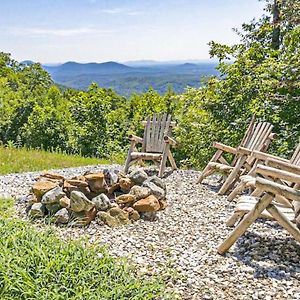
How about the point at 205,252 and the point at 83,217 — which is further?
the point at 83,217

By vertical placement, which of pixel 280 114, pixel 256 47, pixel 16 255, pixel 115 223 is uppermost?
pixel 256 47

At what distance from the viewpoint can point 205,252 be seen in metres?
3.21

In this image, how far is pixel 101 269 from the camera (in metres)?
2.63

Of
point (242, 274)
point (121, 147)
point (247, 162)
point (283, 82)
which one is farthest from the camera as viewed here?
point (121, 147)

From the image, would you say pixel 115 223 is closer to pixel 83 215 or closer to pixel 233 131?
pixel 83 215

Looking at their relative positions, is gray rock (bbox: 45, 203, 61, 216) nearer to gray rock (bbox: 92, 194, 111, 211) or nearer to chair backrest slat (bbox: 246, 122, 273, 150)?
gray rock (bbox: 92, 194, 111, 211)

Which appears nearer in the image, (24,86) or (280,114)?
(280,114)

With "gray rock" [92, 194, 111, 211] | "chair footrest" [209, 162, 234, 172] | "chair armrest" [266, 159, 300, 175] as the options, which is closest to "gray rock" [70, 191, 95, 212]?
"gray rock" [92, 194, 111, 211]

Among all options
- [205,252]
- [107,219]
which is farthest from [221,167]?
[205,252]

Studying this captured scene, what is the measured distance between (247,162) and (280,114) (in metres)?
1.88

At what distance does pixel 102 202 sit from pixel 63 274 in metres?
1.61

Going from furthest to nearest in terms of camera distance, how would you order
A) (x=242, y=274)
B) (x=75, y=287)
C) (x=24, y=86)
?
(x=24, y=86) < (x=242, y=274) < (x=75, y=287)

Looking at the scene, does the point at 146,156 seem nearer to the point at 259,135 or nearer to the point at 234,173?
the point at 234,173

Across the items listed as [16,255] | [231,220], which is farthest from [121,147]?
[16,255]
